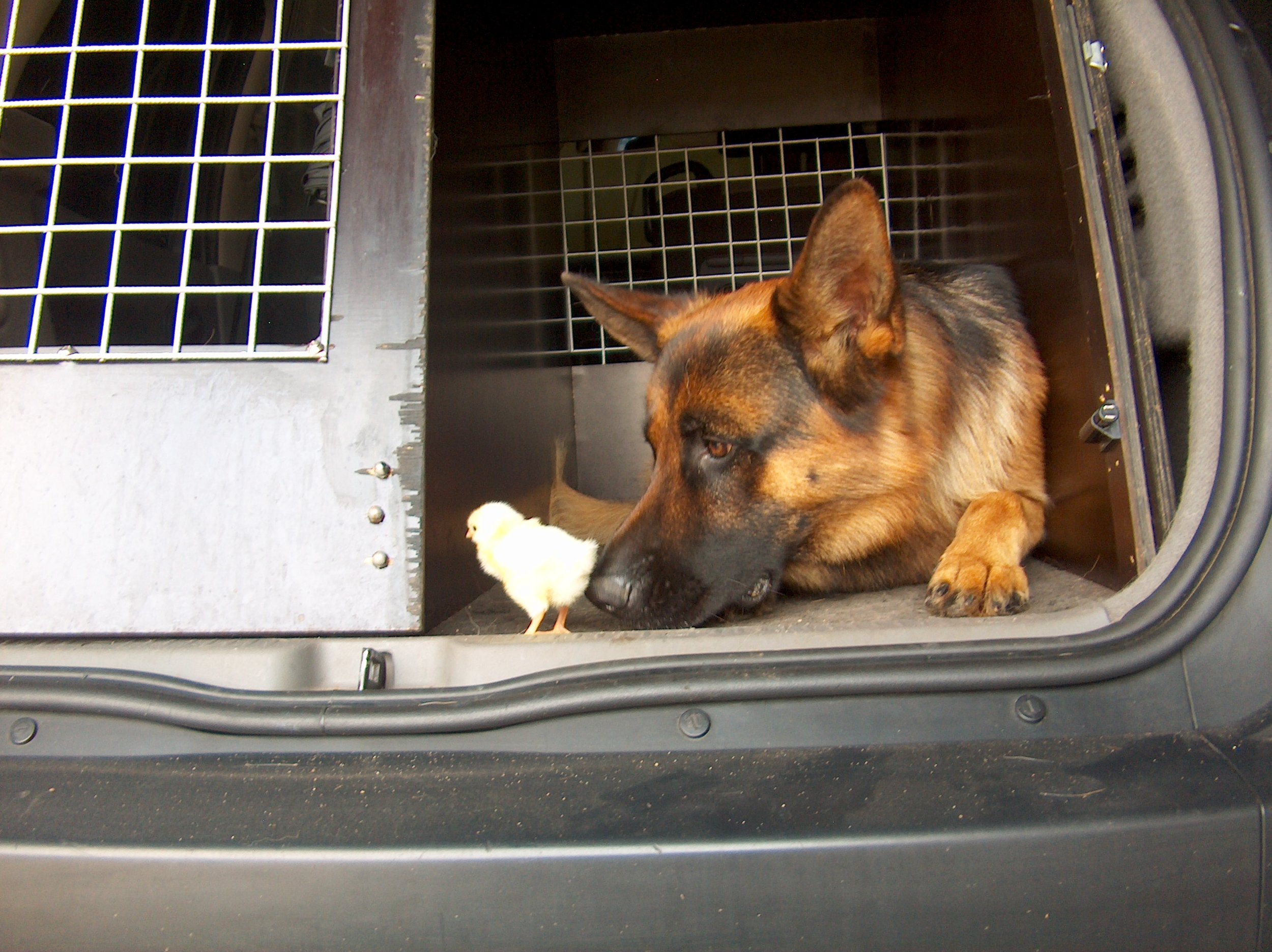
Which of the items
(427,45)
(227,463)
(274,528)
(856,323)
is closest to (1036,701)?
(856,323)

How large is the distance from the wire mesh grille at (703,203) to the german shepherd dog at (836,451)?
48.2 inches

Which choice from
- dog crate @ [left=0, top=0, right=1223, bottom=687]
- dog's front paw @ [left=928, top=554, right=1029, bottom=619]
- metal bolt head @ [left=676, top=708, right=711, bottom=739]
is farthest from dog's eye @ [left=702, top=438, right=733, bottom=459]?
metal bolt head @ [left=676, top=708, right=711, bottom=739]

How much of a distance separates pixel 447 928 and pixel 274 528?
777 mm

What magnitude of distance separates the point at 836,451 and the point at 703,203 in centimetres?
176

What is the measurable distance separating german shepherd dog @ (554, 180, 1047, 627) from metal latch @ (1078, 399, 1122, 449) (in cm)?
25

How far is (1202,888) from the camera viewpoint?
80 cm

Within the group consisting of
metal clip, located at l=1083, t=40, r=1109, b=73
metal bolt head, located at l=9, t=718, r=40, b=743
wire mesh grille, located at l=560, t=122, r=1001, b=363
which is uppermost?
wire mesh grille, located at l=560, t=122, r=1001, b=363

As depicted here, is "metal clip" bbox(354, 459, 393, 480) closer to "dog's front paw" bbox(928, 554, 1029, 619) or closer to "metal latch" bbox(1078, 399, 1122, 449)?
"dog's front paw" bbox(928, 554, 1029, 619)

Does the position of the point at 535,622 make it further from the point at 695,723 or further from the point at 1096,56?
the point at 1096,56

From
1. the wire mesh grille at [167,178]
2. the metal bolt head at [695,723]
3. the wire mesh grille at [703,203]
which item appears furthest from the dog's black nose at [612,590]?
the wire mesh grille at [703,203]

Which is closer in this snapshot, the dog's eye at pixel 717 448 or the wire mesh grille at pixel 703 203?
the dog's eye at pixel 717 448

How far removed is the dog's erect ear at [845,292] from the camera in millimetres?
1409

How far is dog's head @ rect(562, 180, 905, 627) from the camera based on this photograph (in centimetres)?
157

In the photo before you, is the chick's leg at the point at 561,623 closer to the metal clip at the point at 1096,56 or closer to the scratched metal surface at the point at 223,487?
the scratched metal surface at the point at 223,487
